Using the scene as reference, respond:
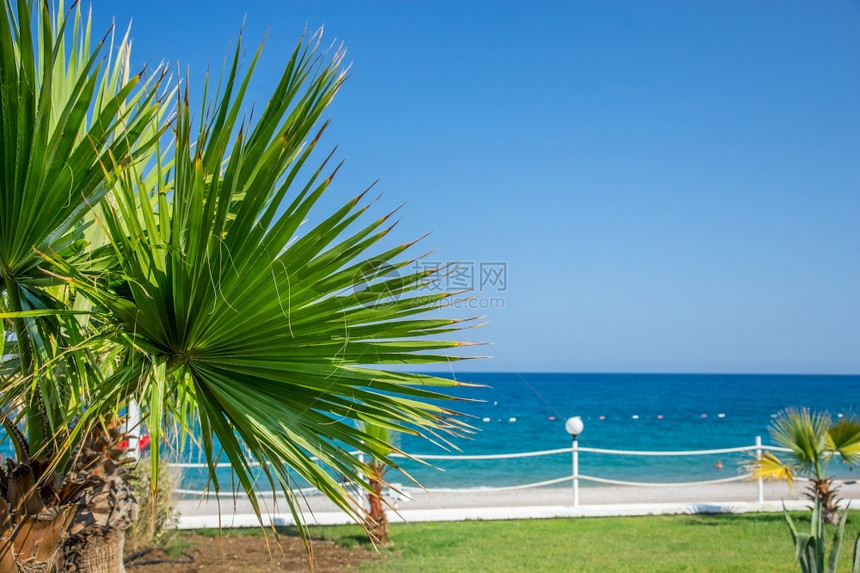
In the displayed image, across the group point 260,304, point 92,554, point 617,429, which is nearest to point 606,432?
point 617,429

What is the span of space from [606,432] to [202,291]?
51.2 meters

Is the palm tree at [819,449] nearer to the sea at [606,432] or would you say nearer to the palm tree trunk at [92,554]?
the sea at [606,432]

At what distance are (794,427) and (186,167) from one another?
30.8 ft

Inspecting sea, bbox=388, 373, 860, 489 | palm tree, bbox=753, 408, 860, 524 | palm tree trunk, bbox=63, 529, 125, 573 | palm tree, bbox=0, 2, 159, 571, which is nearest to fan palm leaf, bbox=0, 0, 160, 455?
palm tree, bbox=0, 2, 159, 571

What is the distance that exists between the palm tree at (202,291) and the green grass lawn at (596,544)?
16.1 feet

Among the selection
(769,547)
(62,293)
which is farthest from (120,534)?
(769,547)

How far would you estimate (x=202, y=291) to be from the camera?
244 centimetres

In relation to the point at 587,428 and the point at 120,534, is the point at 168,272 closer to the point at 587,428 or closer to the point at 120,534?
the point at 120,534

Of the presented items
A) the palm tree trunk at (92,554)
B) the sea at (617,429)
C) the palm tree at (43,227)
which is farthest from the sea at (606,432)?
the palm tree trunk at (92,554)

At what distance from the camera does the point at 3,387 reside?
2.61 meters

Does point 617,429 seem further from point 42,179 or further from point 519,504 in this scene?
point 42,179

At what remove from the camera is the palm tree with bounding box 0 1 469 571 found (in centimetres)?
241

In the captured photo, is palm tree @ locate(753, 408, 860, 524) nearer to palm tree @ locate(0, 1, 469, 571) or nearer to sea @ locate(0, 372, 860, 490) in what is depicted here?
sea @ locate(0, 372, 860, 490)

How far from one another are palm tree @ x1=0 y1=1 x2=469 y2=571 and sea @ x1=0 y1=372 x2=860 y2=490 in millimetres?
442
